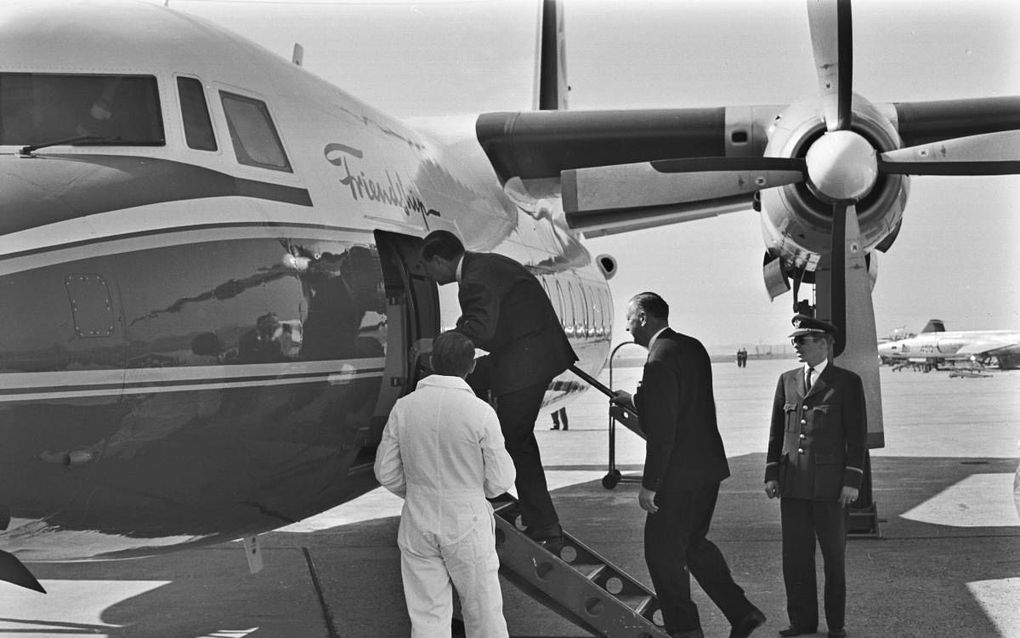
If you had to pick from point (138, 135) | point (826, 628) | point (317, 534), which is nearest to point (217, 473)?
point (138, 135)

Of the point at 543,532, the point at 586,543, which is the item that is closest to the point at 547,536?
the point at 543,532

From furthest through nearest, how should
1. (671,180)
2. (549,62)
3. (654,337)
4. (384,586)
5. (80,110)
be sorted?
(549,62)
(671,180)
(384,586)
(654,337)
(80,110)

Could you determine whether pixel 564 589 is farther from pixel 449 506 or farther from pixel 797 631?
pixel 797 631

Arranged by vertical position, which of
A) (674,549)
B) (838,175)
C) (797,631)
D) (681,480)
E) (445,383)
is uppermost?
(838,175)

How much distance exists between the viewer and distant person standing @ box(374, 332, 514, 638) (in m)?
5.10

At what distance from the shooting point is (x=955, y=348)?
72000 mm

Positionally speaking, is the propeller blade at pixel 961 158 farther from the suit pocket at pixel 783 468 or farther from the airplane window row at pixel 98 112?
the airplane window row at pixel 98 112

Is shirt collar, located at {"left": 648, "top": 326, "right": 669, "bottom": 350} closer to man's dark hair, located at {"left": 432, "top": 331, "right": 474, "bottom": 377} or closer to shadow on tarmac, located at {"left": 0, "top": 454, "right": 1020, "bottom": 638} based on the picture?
man's dark hair, located at {"left": 432, "top": 331, "right": 474, "bottom": 377}

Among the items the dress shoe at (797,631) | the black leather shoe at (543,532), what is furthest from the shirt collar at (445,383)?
the dress shoe at (797,631)

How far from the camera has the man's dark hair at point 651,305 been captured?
687 cm

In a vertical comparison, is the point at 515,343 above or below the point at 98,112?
below

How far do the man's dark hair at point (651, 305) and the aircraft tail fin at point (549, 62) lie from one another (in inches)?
461

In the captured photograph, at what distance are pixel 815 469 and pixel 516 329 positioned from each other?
6.83 ft

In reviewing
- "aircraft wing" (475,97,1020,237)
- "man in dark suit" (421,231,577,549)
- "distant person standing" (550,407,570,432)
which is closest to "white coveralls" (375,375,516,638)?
"man in dark suit" (421,231,577,549)
